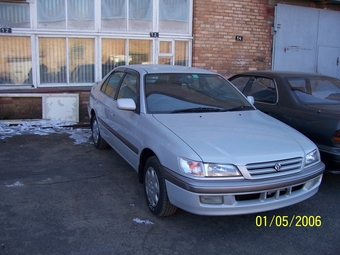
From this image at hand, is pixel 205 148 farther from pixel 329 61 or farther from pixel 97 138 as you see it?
pixel 329 61

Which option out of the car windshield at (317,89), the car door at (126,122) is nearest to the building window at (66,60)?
the car door at (126,122)

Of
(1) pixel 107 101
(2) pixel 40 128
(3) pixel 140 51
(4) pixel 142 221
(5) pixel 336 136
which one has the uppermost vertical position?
(3) pixel 140 51

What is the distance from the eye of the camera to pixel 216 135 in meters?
3.71

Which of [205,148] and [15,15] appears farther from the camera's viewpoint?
[15,15]

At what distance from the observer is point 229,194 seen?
127 inches

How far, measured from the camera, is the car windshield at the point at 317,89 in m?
5.43

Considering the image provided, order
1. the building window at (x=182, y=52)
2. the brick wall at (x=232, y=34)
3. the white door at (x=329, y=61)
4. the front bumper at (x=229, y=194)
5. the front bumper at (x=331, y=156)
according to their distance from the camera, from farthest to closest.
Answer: the white door at (x=329, y=61), the building window at (x=182, y=52), the brick wall at (x=232, y=34), the front bumper at (x=331, y=156), the front bumper at (x=229, y=194)

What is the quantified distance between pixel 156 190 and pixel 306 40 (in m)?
8.58

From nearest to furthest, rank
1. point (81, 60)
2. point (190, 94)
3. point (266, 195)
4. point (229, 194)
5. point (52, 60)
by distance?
point (229, 194), point (266, 195), point (190, 94), point (52, 60), point (81, 60)

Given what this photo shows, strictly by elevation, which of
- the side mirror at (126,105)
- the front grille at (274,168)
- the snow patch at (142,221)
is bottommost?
the snow patch at (142,221)

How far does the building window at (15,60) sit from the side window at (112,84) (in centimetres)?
317

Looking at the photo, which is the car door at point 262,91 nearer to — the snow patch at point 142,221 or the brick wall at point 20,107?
the snow patch at point 142,221
